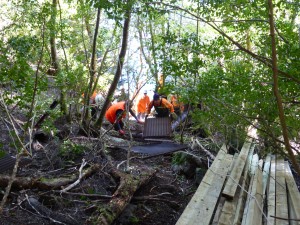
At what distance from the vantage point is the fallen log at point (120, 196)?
13.5 ft

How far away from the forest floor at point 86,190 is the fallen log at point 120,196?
0.21 ft

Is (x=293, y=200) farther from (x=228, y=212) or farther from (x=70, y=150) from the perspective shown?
(x=70, y=150)

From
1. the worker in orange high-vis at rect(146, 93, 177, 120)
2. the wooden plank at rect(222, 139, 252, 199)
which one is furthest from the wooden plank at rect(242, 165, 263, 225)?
the worker in orange high-vis at rect(146, 93, 177, 120)

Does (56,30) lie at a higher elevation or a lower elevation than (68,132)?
higher

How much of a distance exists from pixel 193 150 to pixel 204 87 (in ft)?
8.78

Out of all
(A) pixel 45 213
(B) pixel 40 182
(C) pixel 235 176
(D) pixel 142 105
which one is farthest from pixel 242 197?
(D) pixel 142 105

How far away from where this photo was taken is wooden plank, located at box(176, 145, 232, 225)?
11.8 ft

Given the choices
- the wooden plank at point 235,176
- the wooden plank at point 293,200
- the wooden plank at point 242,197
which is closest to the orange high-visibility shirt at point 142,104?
the wooden plank at point 235,176

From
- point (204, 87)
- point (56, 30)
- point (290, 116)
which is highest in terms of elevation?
point (56, 30)

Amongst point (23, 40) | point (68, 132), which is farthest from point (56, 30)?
point (68, 132)

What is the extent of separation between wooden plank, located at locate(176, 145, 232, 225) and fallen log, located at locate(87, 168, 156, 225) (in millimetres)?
1001

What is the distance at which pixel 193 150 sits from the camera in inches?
308

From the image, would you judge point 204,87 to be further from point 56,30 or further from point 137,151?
point 56,30

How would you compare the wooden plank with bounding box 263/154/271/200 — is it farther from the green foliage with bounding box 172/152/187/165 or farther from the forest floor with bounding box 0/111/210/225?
the green foliage with bounding box 172/152/187/165
